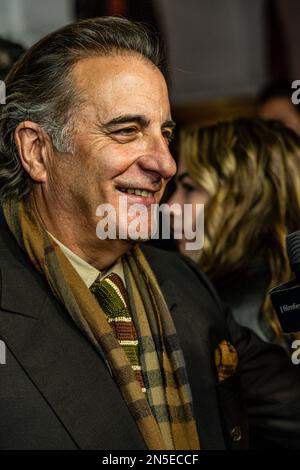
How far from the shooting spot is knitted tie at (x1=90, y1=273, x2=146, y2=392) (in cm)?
188

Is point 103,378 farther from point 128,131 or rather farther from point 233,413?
point 128,131

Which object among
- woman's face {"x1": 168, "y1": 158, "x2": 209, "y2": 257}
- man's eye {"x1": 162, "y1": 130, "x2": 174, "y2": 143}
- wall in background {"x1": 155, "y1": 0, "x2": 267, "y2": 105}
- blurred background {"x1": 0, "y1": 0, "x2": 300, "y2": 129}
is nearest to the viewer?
man's eye {"x1": 162, "y1": 130, "x2": 174, "y2": 143}

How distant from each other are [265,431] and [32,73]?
1.11m

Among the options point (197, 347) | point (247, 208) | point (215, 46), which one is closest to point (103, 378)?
point (197, 347)

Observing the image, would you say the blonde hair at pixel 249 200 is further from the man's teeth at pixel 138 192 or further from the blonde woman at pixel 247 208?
the man's teeth at pixel 138 192

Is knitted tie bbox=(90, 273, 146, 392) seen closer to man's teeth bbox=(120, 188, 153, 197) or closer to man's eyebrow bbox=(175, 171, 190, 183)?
man's teeth bbox=(120, 188, 153, 197)

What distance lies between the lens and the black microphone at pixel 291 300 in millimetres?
1623

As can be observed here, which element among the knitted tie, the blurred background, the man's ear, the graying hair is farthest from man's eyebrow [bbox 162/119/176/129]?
the blurred background

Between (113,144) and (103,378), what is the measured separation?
1.74 feet

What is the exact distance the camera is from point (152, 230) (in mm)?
1897

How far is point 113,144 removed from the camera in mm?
1855

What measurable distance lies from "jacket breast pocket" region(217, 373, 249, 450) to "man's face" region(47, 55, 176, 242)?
1.60 feet

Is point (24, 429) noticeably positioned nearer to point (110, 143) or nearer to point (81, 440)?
point (81, 440)

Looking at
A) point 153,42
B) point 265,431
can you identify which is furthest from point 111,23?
point 265,431
